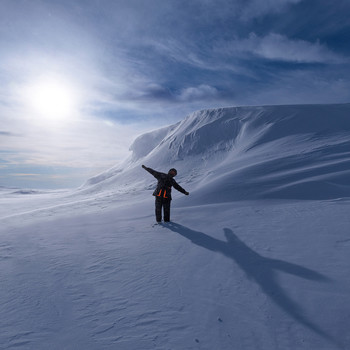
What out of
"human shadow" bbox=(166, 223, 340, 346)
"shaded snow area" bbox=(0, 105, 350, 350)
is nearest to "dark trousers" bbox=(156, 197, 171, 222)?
"shaded snow area" bbox=(0, 105, 350, 350)

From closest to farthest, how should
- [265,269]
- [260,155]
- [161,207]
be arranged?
[265,269]
[161,207]
[260,155]

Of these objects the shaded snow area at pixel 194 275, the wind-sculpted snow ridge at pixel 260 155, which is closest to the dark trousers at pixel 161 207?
the shaded snow area at pixel 194 275

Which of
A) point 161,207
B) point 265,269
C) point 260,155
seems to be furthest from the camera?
point 260,155

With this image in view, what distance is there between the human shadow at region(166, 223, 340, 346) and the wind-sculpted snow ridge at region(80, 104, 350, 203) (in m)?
3.43

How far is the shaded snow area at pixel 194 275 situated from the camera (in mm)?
2229

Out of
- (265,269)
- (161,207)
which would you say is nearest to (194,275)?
(265,269)

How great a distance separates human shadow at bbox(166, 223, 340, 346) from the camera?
2424 mm

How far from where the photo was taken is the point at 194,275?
326 centimetres

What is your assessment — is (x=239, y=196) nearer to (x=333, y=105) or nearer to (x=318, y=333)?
(x=318, y=333)

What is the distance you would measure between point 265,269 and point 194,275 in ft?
3.34

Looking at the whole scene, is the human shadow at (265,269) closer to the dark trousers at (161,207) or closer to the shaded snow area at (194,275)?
the shaded snow area at (194,275)

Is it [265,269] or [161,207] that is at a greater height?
[161,207]

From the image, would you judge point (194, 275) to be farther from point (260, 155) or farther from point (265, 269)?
point (260, 155)

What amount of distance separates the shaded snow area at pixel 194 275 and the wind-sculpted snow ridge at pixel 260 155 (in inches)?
5.7
